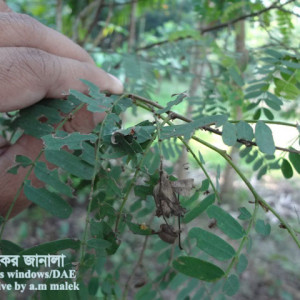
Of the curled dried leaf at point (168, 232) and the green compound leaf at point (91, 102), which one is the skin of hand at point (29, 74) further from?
the curled dried leaf at point (168, 232)

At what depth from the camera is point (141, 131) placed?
0.59 m

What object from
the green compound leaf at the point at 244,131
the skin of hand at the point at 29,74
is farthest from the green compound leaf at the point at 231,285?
the skin of hand at the point at 29,74

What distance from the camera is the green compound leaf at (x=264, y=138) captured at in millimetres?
600

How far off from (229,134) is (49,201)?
0.35 metres

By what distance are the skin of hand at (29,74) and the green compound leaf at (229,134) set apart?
15.5 inches

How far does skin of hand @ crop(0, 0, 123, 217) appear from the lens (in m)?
0.77

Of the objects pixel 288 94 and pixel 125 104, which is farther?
pixel 288 94

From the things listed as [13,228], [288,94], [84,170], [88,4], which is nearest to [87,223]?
[84,170]

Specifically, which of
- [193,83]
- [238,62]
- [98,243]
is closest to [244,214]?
[98,243]

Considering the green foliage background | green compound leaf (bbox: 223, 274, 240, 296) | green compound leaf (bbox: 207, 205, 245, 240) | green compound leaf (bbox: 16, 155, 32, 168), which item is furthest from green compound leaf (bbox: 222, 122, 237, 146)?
green compound leaf (bbox: 16, 155, 32, 168)

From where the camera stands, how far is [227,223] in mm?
583

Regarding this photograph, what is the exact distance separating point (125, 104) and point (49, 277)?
360 millimetres

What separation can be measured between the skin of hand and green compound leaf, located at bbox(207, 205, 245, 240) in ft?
1.41

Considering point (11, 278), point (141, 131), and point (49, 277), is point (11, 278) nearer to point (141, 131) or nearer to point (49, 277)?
point (49, 277)
